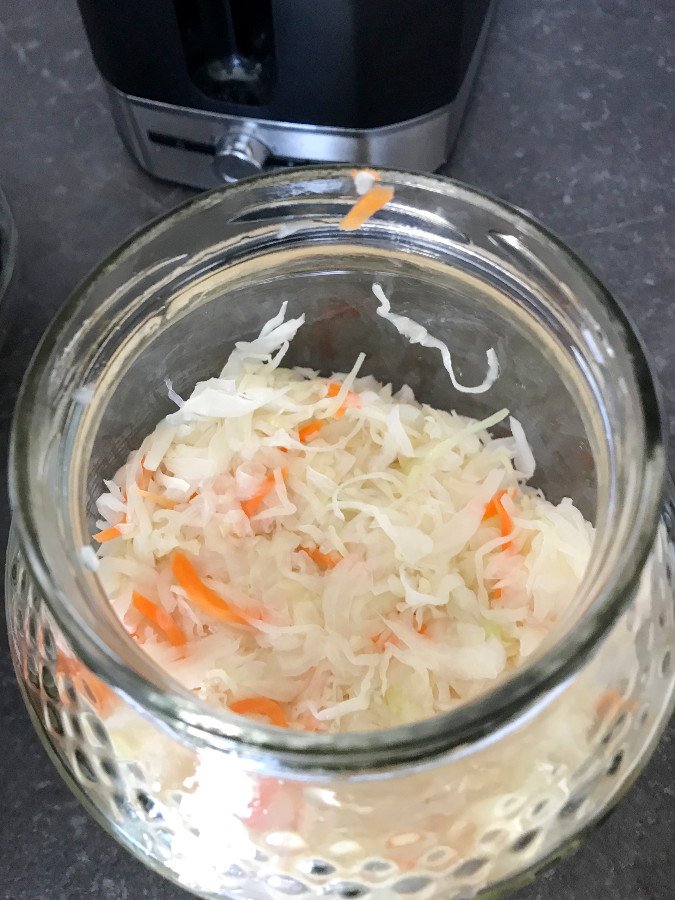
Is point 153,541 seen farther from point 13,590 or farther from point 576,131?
point 576,131

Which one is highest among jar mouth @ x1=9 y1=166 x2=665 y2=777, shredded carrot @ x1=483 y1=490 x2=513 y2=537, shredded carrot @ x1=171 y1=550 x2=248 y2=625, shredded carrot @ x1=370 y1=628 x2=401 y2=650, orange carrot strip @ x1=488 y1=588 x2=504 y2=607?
jar mouth @ x1=9 y1=166 x2=665 y2=777

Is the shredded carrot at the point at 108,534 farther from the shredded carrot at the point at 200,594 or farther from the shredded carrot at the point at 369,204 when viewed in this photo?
the shredded carrot at the point at 369,204

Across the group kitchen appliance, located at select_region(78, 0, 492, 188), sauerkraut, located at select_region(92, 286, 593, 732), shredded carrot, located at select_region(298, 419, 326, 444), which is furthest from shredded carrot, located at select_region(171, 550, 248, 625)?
kitchen appliance, located at select_region(78, 0, 492, 188)

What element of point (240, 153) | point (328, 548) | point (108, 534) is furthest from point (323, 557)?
point (240, 153)

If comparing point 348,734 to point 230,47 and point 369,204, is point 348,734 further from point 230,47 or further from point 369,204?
point 230,47

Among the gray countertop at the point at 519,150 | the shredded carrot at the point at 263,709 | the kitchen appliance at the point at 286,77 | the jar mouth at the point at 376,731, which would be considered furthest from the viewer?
the gray countertop at the point at 519,150

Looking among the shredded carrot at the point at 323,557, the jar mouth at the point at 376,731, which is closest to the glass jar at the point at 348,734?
the jar mouth at the point at 376,731

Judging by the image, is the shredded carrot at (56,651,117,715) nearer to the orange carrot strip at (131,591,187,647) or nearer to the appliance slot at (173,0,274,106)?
the orange carrot strip at (131,591,187,647)
